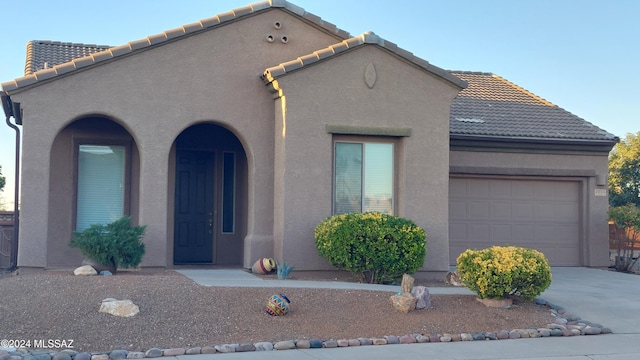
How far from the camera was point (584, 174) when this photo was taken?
752 inches

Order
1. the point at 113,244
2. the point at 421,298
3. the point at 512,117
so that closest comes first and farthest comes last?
1. the point at 421,298
2. the point at 113,244
3. the point at 512,117

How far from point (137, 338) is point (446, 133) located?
8.34 m

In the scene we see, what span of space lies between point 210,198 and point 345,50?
470 cm

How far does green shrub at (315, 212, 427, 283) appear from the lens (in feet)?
45.3

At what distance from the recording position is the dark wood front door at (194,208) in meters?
17.0

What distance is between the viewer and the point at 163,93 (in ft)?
48.8

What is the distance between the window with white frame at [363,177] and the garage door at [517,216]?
11.2 ft

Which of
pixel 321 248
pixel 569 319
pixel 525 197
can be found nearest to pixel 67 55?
pixel 321 248

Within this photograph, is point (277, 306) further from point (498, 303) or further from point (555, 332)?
point (555, 332)

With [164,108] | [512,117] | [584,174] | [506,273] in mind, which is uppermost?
[512,117]

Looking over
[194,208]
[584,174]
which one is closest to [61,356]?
[194,208]

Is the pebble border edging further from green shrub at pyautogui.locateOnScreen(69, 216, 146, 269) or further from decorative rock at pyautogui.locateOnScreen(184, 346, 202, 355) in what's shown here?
green shrub at pyautogui.locateOnScreen(69, 216, 146, 269)

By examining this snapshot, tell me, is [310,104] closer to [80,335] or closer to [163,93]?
[163,93]

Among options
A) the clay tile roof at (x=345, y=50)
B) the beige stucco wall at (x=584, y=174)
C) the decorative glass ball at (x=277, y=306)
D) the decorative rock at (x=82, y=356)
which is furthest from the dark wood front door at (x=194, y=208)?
the decorative rock at (x=82, y=356)
